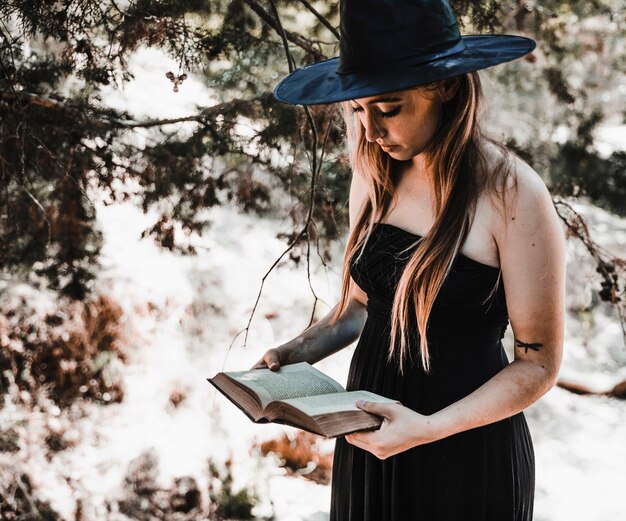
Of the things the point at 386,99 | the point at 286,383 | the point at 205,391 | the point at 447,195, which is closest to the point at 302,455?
the point at 205,391

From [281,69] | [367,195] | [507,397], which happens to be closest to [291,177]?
[281,69]

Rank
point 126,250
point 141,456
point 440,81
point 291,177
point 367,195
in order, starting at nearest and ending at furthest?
point 440,81 → point 367,195 → point 291,177 → point 141,456 → point 126,250

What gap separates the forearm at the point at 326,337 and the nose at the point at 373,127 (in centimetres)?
48

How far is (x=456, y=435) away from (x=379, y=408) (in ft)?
0.72

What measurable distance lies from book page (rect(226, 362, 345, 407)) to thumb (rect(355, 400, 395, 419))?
0.17 metres

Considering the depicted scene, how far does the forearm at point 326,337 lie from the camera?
5.29 ft

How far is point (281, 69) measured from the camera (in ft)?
10.3

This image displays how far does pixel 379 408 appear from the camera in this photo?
48.3 inches

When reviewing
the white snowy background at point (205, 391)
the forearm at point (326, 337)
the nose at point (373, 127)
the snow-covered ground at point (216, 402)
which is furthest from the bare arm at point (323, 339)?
the snow-covered ground at point (216, 402)

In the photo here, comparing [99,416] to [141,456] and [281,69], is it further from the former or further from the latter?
[281,69]

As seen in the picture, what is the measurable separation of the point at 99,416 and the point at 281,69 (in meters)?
2.50

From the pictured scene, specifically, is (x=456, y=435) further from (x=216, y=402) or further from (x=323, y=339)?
(x=216, y=402)

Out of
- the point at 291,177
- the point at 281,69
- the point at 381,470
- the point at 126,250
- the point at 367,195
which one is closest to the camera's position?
the point at 381,470

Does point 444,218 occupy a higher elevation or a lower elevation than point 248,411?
higher
